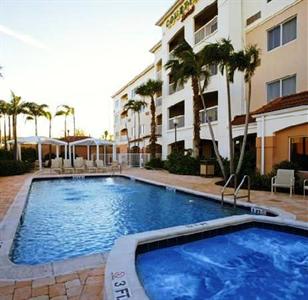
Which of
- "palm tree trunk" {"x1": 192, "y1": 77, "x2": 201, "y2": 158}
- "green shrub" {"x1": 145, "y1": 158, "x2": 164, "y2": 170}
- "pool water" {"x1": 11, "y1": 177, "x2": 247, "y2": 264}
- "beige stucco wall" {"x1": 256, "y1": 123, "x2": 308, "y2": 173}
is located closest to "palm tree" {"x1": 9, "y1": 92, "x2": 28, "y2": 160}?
"green shrub" {"x1": 145, "y1": 158, "x2": 164, "y2": 170}

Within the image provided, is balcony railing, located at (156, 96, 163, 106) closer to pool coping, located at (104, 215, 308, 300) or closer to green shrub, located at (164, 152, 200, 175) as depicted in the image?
green shrub, located at (164, 152, 200, 175)

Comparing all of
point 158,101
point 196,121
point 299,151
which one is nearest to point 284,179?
point 299,151

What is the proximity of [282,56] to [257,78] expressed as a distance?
1.98m

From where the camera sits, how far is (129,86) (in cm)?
3891

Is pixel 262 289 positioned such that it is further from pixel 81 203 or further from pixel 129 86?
pixel 129 86

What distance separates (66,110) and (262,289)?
121ft

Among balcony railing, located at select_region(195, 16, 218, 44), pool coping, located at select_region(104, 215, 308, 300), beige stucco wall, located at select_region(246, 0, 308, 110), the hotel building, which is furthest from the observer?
balcony railing, located at select_region(195, 16, 218, 44)

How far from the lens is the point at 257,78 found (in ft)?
54.1

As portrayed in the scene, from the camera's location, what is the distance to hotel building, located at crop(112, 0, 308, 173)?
1190cm

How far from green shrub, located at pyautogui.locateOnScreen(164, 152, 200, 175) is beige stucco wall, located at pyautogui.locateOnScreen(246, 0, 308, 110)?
5.02m

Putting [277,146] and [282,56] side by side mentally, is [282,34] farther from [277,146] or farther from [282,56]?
[277,146]

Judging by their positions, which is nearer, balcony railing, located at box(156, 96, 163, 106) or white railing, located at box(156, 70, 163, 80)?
white railing, located at box(156, 70, 163, 80)

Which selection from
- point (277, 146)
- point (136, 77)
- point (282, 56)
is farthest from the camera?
point (136, 77)

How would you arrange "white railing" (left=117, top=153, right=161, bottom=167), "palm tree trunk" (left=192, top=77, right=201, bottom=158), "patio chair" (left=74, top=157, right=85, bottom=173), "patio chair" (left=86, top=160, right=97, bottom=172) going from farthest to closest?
"white railing" (left=117, top=153, right=161, bottom=167) → "patio chair" (left=86, top=160, right=97, bottom=172) → "patio chair" (left=74, top=157, right=85, bottom=173) → "palm tree trunk" (left=192, top=77, right=201, bottom=158)
